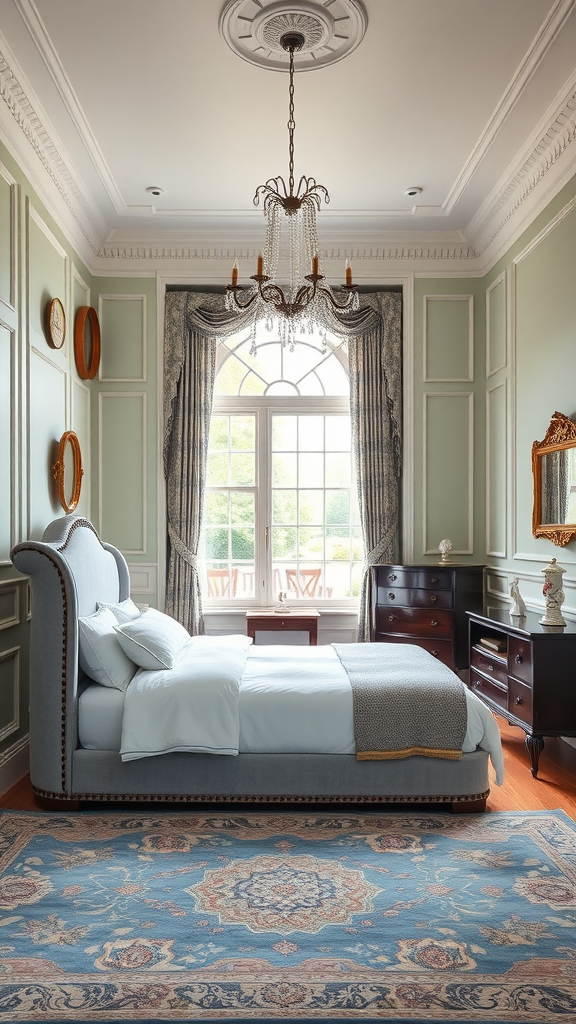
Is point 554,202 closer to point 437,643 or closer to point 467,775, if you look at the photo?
point 437,643

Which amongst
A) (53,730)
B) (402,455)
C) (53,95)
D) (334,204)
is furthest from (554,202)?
(53,730)

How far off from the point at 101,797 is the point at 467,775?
158cm

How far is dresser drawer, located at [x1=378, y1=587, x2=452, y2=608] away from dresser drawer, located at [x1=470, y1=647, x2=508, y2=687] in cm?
54

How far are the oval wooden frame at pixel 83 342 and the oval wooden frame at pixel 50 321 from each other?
38cm

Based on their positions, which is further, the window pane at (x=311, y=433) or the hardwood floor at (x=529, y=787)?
the window pane at (x=311, y=433)

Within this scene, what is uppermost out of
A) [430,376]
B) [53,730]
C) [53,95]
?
[53,95]

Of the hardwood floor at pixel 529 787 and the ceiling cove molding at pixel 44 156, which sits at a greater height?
the ceiling cove molding at pixel 44 156

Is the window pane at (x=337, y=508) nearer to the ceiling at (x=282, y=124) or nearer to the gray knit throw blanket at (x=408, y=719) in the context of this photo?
the ceiling at (x=282, y=124)

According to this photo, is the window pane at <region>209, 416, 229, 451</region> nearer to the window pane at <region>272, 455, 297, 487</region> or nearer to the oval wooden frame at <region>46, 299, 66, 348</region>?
the window pane at <region>272, 455, 297, 487</region>

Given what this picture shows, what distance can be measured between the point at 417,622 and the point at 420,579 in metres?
0.31

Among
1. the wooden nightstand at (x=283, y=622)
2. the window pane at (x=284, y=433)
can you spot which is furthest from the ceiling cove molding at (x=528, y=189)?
the wooden nightstand at (x=283, y=622)

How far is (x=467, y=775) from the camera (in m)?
3.35

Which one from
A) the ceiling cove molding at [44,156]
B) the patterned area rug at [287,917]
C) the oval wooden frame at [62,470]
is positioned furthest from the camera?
the oval wooden frame at [62,470]

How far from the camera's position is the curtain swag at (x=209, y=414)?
237 inches
